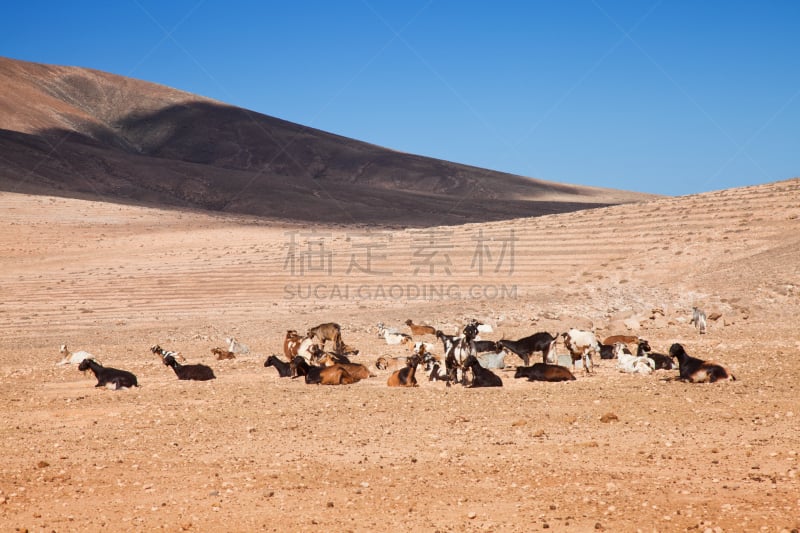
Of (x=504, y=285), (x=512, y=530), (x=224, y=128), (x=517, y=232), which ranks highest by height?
(x=224, y=128)

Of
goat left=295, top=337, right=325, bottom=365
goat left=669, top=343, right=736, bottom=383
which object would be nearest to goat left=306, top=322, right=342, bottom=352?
goat left=295, top=337, right=325, bottom=365

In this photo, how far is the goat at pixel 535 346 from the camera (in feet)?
48.8

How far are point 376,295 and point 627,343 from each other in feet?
38.3

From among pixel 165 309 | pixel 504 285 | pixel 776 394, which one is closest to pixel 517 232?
pixel 504 285

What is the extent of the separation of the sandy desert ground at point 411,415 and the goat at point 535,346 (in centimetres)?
75

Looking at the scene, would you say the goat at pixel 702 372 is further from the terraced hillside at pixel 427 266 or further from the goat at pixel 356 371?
the terraced hillside at pixel 427 266

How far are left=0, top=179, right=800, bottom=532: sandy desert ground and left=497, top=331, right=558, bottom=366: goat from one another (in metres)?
0.75

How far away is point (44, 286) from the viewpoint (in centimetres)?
2970

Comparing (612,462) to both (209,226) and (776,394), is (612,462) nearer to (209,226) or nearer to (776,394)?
(776,394)

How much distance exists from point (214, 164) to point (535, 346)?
126m

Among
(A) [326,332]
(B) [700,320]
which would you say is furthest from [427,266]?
(B) [700,320]

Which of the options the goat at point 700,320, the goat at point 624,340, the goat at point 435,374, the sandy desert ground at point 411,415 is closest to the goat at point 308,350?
the sandy desert ground at point 411,415

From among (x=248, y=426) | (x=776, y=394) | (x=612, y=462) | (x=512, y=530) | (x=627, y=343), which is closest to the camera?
(x=512, y=530)

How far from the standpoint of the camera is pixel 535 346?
49.6ft
